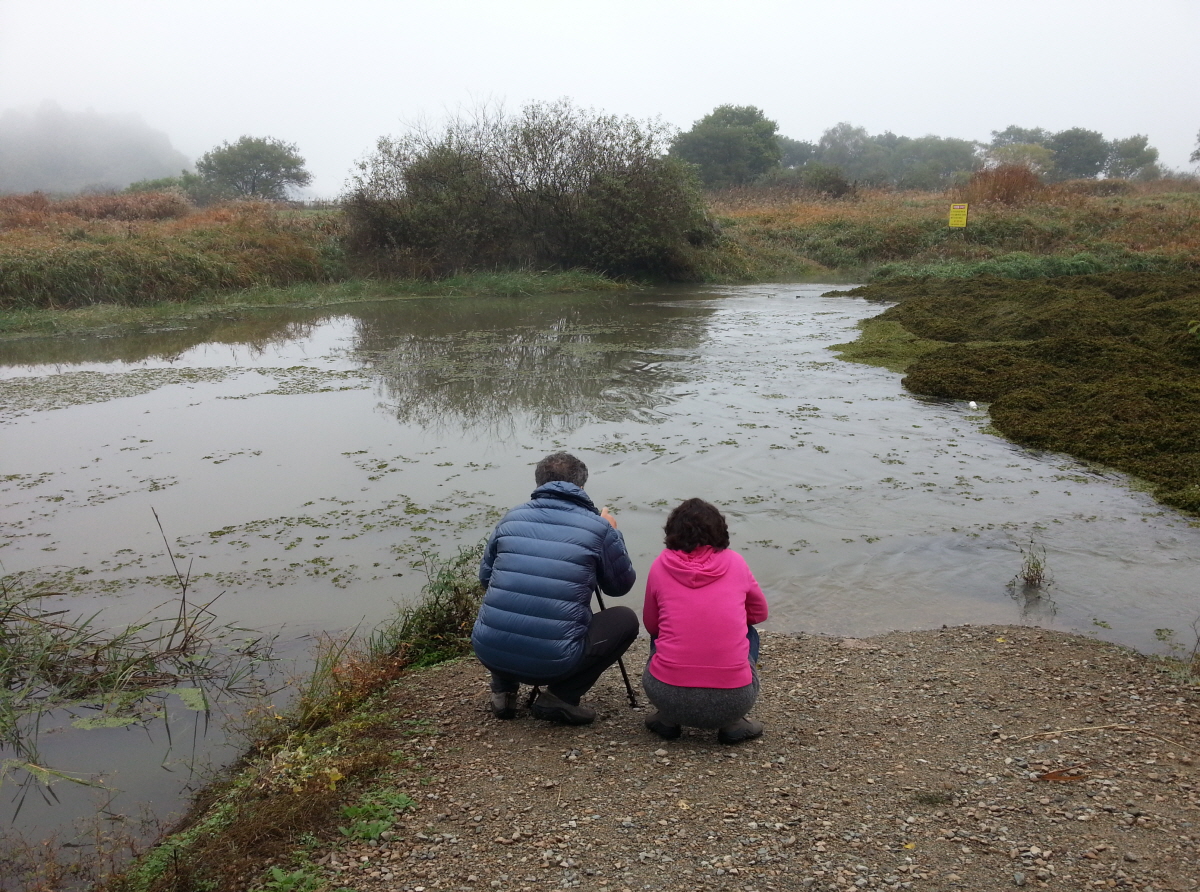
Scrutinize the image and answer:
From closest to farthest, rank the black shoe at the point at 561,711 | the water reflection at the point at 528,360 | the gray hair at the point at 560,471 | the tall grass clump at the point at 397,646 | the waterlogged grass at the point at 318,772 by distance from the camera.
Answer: the waterlogged grass at the point at 318,772, the black shoe at the point at 561,711, the gray hair at the point at 560,471, the tall grass clump at the point at 397,646, the water reflection at the point at 528,360

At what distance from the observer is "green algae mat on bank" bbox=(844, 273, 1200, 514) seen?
8.01 m

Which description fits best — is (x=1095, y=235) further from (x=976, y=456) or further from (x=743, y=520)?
(x=743, y=520)

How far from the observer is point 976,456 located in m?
8.14

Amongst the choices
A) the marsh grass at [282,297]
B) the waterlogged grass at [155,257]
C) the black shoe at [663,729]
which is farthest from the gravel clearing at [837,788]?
the waterlogged grass at [155,257]

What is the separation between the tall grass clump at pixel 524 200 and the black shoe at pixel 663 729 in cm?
2352

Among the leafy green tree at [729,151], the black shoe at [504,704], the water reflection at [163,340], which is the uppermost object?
the leafy green tree at [729,151]

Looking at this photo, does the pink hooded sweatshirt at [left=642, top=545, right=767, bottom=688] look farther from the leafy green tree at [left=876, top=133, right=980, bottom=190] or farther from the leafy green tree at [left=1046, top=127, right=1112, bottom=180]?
the leafy green tree at [left=876, top=133, right=980, bottom=190]

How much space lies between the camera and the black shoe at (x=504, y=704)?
3947 millimetres

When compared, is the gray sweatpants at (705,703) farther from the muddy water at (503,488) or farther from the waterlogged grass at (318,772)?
the muddy water at (503,488)

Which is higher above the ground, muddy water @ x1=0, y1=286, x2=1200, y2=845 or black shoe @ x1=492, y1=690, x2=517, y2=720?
black shoe @ x1=492, y1=690, x2=517, y2=720

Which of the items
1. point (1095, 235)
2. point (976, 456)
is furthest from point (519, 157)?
point (976, 456)

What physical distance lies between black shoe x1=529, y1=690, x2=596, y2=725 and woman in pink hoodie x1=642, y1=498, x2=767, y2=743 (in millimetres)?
365

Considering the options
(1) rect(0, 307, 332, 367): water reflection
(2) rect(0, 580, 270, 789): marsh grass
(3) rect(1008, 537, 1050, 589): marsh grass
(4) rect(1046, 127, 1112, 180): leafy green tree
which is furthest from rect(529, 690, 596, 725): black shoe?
(4) rect(1046, 127, 1112, 180): leafy green tree

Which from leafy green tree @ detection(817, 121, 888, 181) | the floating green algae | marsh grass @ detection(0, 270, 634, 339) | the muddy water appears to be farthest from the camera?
leafy green tree @ detection(817, 121, 888, 181)
